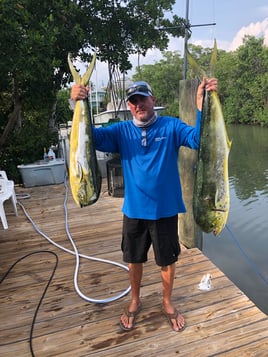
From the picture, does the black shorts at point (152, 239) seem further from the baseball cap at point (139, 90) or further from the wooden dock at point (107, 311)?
the baseball cap at point (139, 90)

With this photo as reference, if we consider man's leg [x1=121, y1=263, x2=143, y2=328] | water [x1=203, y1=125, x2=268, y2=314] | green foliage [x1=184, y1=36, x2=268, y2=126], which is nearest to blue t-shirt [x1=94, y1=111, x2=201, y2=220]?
man's leg [x1=121, y1=263, x2=143, y2=328]

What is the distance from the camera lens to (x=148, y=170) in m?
1.80

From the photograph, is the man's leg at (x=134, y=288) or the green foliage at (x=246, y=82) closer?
the man's leg at (x=134, y=288)

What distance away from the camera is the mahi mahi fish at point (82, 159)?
5.18 ft

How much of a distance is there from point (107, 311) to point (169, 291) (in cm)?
50

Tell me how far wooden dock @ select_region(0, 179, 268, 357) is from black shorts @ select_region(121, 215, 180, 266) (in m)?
0.49

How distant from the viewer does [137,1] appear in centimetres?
698

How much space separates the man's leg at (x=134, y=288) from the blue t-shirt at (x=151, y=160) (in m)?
0.39

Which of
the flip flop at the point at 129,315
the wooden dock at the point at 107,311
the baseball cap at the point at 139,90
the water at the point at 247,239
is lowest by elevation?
the water at the point at 247,239

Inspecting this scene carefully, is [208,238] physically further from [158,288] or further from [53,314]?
[53,314]

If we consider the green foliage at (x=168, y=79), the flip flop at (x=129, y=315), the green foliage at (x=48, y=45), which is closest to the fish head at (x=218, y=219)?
the flip flop at (x=129, y=315)

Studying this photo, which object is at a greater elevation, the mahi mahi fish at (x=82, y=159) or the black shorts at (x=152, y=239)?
the mahi mahi fish at (x=82, y=159)

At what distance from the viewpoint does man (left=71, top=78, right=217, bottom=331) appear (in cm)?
178

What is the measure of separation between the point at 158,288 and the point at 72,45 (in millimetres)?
5437
